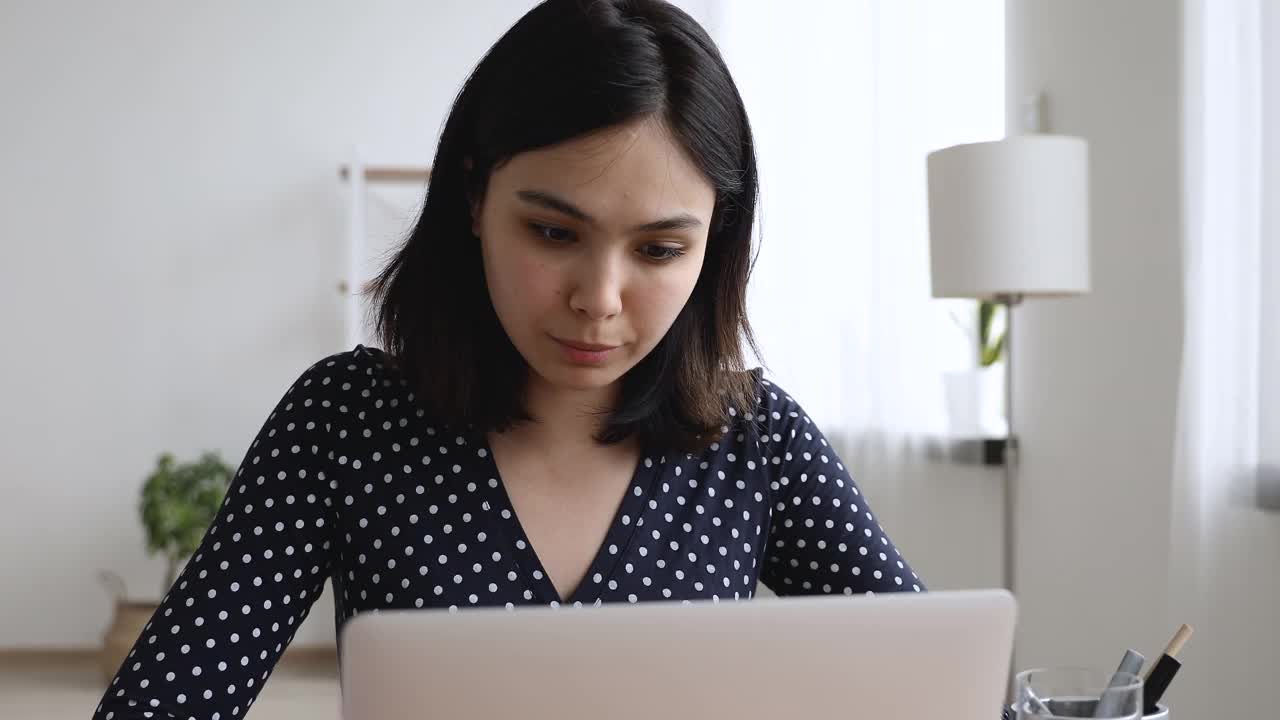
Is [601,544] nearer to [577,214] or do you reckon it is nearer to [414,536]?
[414,536]

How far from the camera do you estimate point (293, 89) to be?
4363mm

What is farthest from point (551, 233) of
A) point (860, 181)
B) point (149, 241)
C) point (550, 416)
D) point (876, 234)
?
point (149, 241)

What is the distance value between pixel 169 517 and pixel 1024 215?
2.77m

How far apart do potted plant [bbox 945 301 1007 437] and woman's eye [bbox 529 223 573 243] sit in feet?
7.43

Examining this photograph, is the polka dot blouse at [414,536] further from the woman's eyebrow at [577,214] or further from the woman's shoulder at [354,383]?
the woman's eyebrow at [577,214]

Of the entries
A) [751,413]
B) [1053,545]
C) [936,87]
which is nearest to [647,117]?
[751,413]

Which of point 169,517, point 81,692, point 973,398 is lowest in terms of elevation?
point 81,692

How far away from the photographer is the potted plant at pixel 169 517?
390cm

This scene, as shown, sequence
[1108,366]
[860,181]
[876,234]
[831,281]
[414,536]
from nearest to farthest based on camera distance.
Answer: [414,536]
[1108,366]
[876,234]
[860,181]
[831,281]

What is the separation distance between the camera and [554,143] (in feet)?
3.24

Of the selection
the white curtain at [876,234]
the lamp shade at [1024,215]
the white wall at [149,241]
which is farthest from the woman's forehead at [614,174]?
the white wall at [149,241]

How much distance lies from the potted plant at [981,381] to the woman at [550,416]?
1942 mm

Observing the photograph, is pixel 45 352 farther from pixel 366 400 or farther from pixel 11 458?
pixel 366 400

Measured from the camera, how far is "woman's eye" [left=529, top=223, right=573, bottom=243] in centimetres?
100
